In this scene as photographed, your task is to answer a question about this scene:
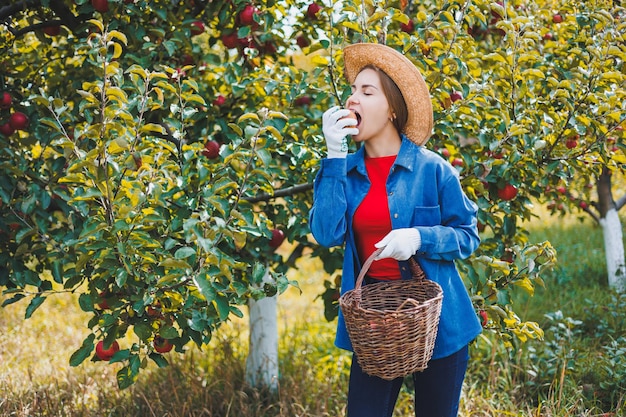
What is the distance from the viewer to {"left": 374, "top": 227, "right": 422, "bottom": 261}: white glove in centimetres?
184

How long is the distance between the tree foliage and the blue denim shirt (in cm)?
26

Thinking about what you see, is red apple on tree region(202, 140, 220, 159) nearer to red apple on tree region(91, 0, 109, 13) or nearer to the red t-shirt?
red apple on tree region(91, 0, 109, 13)

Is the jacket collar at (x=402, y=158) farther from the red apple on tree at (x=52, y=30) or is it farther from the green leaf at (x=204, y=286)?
the red apple on tree at (x=52, y=30)

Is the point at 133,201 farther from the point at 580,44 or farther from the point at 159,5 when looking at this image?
the point at 580,44

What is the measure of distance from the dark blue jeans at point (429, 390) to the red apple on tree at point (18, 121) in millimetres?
1764

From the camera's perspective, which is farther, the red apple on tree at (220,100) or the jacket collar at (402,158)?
the red apple on tree at (220,100)

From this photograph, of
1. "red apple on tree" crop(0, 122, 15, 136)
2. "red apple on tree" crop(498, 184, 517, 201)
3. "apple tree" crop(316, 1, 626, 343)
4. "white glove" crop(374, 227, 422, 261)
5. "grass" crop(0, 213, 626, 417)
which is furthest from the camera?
"grass" crop(0, 213, 626, 417)

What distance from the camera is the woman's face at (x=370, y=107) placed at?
2.00 m

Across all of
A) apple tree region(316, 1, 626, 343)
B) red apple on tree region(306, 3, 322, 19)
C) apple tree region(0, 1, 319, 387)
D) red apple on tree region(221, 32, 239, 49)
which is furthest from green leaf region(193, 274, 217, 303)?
red apple on tree region(306, 3, 322, 19)

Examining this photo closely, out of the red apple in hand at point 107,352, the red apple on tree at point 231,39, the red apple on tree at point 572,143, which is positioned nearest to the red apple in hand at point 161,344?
the red apple in hand at point 107,352

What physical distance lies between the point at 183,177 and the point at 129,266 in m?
0.42

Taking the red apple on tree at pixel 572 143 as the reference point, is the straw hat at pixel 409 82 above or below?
above

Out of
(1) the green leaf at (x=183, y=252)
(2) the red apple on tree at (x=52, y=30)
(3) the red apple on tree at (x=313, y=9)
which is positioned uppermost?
(3) the red apple on tree at (x=313, y=9)

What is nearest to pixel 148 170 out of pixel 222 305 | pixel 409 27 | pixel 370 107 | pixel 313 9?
pixel 222 305
